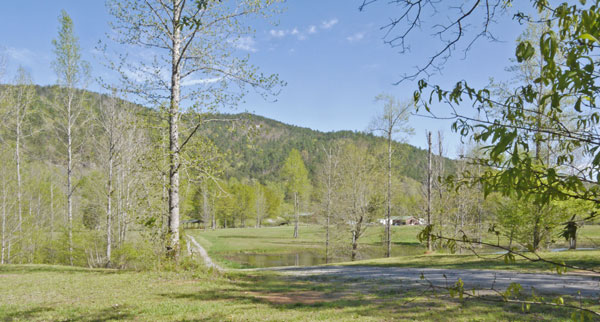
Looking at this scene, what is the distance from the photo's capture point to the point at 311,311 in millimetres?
5645

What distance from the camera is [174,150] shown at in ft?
30.6

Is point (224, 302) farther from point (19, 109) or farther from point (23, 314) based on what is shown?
point (19, 109)

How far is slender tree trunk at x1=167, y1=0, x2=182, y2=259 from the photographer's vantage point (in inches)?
366

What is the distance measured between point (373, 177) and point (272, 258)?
11010mm

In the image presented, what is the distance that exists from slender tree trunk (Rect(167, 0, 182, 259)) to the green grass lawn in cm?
94

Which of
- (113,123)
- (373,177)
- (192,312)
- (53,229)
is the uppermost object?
(113,123)

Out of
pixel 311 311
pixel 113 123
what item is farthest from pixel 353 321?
pixel 113 123

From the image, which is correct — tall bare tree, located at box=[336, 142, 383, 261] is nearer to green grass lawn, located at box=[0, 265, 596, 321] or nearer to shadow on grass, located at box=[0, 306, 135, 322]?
green grass lawn, located at box=[0, 265, 596, 321]

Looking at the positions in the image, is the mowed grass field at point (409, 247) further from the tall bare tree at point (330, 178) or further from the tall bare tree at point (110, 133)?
the tall bare tree at point (110, 133)

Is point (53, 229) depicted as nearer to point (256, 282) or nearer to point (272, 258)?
point (272, 258)

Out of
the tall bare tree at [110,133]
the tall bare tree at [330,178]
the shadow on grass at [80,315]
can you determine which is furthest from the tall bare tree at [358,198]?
the shadow on grass at [80,315]

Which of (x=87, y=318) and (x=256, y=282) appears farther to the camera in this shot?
(x=256, y=282)

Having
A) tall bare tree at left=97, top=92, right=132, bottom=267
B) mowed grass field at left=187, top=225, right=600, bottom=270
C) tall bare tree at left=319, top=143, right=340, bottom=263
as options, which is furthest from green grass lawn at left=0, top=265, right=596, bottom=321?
tall bare tree at left=319, top=143, right=340, bottom=263

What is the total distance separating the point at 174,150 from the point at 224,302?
4.60 meters
